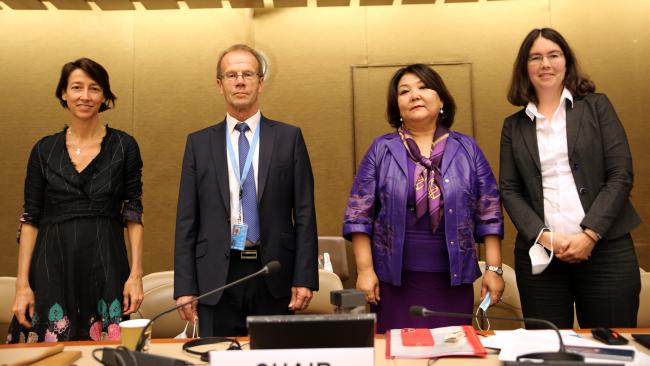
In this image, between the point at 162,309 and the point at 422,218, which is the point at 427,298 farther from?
the point at 162,309

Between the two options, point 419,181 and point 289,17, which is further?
point 289,17

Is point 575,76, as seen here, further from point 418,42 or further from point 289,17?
point 289,17

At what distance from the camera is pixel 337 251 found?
4.82m

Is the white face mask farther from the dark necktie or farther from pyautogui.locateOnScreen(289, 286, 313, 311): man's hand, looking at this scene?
the dark necktie

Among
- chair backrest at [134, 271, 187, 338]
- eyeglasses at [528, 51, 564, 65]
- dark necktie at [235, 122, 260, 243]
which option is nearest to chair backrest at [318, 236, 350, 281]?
chair backrest at [134, 271, 187, 338]

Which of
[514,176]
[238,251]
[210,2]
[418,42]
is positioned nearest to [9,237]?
[210,2]

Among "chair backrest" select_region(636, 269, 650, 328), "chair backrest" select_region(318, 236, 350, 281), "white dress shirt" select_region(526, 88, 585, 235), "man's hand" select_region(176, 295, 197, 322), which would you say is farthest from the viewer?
"chair backrest" select_region(318, 236, 350, 281)

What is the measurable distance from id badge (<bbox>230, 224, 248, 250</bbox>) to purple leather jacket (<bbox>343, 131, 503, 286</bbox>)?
441 millimetres

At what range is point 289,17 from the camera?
524 cm

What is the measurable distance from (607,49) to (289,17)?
274cm

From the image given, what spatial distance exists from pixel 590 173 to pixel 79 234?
220 centimetres

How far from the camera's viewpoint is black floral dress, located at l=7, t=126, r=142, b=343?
8.57 ft

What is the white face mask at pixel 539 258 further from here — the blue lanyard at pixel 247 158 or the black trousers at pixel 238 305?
the blue lanyard at pixel 247 158

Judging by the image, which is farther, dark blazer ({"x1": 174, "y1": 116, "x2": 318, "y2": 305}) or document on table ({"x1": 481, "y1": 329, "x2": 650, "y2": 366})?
dark blazer ({"x1": 174, "y1": 116, "x2": 318, "y2": 305})
